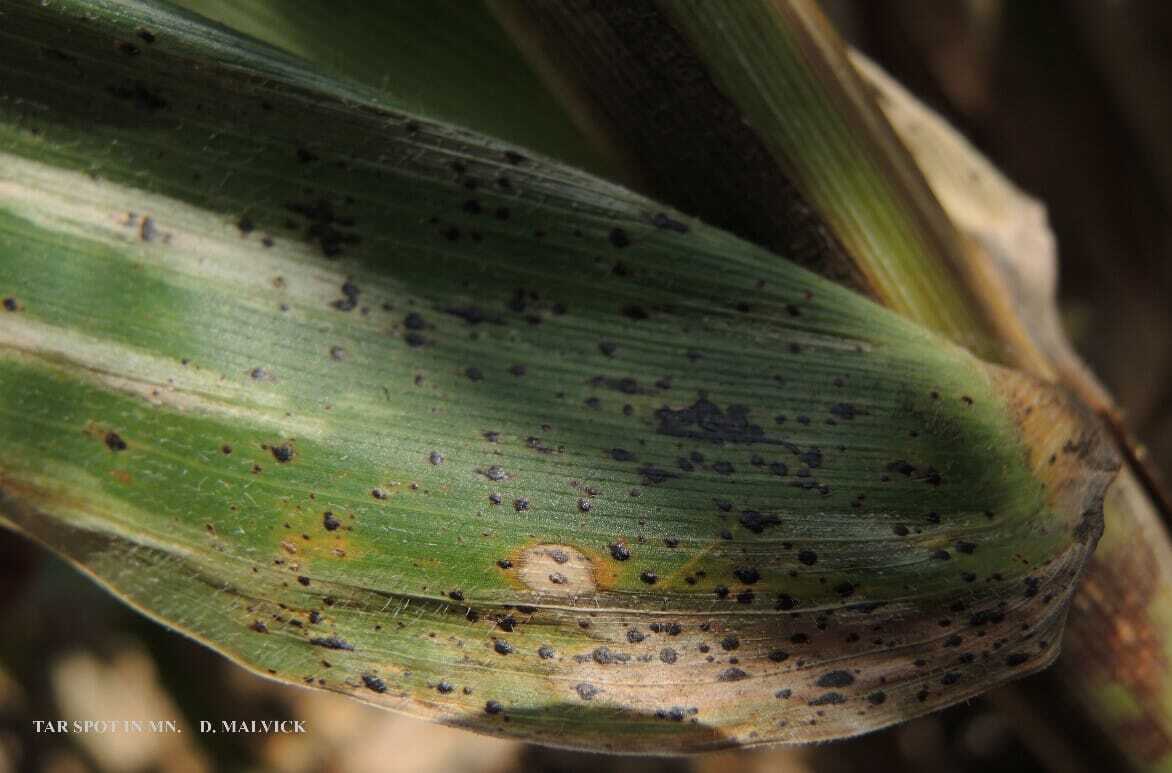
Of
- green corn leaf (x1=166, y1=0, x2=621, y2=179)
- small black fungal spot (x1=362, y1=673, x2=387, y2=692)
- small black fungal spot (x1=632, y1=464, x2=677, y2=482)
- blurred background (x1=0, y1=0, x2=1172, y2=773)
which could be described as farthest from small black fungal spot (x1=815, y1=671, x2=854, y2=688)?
blurred background (x1=0, y1=0, x2=1172, y2=773)

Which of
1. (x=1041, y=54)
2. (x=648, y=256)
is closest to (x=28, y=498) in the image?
(x=648, y=256)

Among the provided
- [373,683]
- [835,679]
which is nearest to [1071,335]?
[835,679]

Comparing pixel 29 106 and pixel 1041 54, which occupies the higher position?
pixel 1041 54

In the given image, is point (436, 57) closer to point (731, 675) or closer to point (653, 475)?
point (653, 475)

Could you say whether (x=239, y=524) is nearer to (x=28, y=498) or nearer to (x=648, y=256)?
(x=28, y=498)

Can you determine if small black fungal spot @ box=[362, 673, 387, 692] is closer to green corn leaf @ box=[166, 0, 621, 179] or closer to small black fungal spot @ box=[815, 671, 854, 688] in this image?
small black fungal spot @ box=[815, 671, 854, 688]
